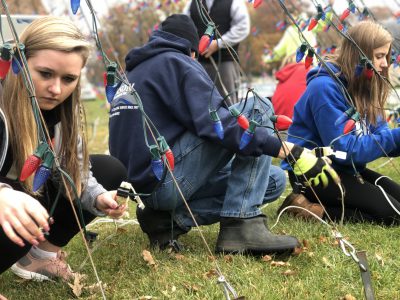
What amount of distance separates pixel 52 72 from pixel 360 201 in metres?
1.51

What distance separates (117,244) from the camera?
2.40 meters

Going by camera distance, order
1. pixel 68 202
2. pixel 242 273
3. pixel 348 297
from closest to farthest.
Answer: pixel 348 297
pixel 242 273
pixel 68 202

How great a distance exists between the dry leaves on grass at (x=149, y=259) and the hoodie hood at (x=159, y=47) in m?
0.72

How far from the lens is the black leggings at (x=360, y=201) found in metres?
2.51

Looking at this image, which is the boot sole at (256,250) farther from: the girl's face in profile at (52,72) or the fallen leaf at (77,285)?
the girl's face in profile at (52,72)

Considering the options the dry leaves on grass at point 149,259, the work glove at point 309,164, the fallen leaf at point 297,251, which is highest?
the work glove at point 309,164

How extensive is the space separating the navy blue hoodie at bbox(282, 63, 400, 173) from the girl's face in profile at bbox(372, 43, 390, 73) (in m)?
0.18

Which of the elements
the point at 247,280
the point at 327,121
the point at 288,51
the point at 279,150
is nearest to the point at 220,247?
the point at 247,280

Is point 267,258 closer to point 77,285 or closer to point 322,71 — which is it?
point 77,285

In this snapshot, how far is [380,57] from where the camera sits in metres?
2.65

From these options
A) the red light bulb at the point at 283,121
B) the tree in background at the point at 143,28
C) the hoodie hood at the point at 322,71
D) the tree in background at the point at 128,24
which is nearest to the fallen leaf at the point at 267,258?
the red light bulb at the point at 283,121

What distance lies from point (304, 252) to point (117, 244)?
0.80 meters

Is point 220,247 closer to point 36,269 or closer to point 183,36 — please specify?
point 36,269

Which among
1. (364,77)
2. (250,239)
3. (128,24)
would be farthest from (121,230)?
(128,24)
